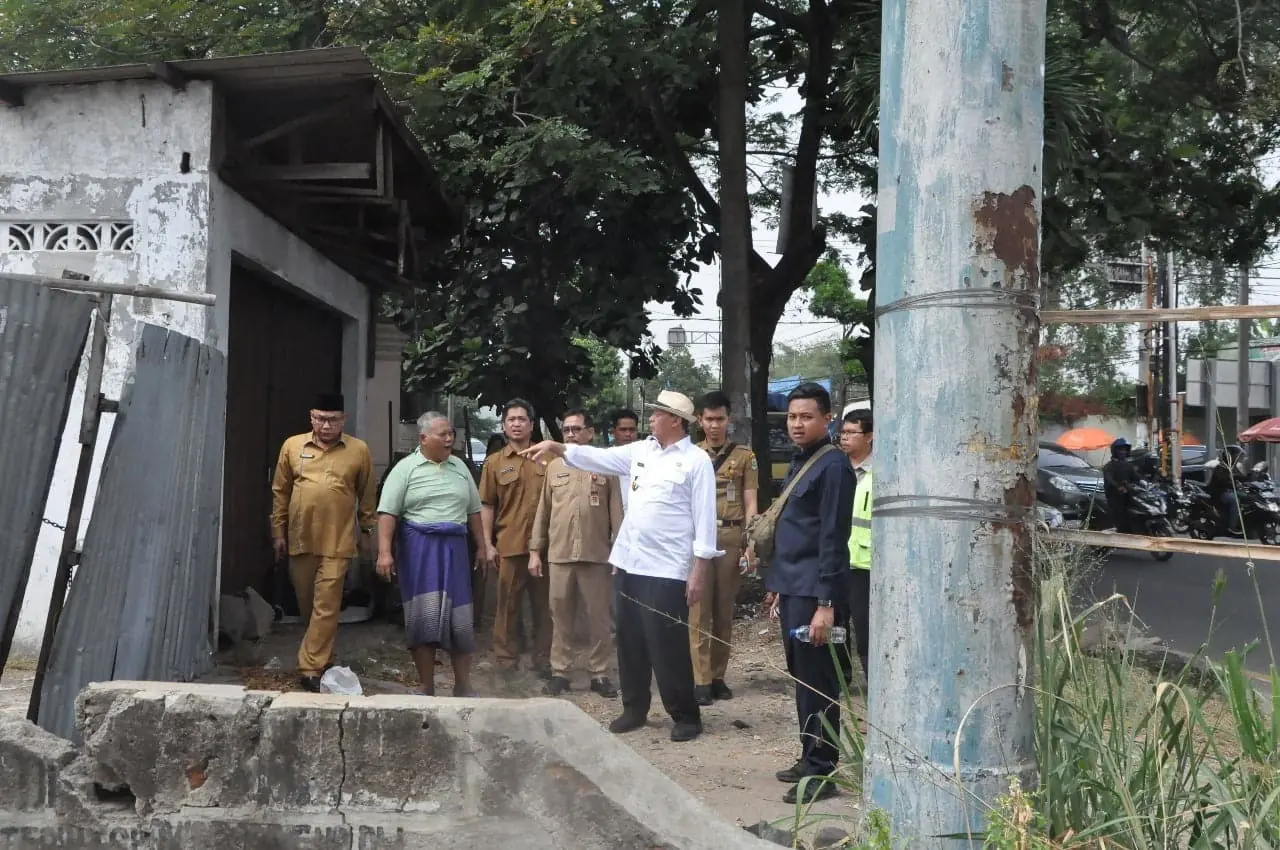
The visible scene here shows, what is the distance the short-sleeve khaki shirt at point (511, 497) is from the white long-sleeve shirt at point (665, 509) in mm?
1790

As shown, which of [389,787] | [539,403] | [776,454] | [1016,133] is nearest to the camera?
[1016,133]

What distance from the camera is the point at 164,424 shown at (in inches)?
192

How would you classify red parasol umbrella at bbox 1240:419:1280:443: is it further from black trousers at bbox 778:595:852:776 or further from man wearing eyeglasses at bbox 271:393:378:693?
man wearing eyeglasses at bbox 271:393:378:693

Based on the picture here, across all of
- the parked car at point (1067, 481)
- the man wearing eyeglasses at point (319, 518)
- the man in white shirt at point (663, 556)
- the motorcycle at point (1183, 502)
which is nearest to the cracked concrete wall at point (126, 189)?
the man wearing eyeglasses at point (319, 518)

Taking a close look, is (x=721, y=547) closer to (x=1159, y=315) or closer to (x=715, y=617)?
(x=715, y=617)

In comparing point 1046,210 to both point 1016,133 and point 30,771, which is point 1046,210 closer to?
point 1016,133

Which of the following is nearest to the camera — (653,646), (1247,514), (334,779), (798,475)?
(334,779)

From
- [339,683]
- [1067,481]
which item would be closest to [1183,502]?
[1067,481]

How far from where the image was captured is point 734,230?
1014cm

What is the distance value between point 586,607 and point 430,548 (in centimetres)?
128

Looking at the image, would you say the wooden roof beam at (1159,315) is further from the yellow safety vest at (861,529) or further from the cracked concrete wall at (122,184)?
the cracked concrete wall at (122,184)

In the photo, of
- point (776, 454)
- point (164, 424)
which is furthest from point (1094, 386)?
point (164, 424)

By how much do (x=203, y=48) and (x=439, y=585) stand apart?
21.6 ft

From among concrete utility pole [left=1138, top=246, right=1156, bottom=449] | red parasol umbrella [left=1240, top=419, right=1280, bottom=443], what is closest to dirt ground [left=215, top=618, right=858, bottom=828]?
concrete utility pole [left=1138, top=246, right=1156, bottom=449]
